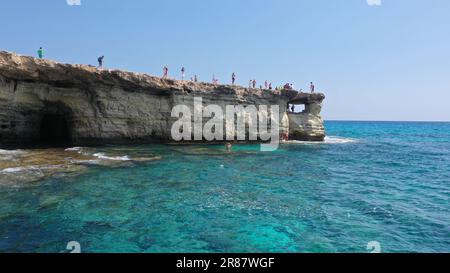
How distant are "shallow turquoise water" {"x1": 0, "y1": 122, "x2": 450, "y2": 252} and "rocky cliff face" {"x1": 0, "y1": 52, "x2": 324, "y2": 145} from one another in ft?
38.1

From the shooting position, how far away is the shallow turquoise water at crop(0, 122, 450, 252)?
28.8 ft

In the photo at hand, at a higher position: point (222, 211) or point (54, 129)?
point (54, 129)

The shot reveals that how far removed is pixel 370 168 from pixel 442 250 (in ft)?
50.3

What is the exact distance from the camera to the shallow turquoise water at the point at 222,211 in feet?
28.8

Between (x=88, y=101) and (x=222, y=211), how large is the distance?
73.2 ft

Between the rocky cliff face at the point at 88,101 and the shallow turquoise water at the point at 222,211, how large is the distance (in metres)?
11.6

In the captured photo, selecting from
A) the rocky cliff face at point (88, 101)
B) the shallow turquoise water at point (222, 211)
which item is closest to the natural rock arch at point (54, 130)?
the rocky cliff face at point (88, 101)

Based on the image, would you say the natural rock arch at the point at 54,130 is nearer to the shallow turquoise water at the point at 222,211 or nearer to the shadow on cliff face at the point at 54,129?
the shadow on cliff face at the point at 54,129

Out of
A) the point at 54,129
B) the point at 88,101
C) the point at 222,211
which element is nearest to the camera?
the point at 222,211

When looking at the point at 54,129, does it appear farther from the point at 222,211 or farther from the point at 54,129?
the point at 222,211

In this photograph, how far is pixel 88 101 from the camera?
29.3 meters

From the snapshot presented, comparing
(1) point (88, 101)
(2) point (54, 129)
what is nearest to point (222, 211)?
(1) point (88, 101)
